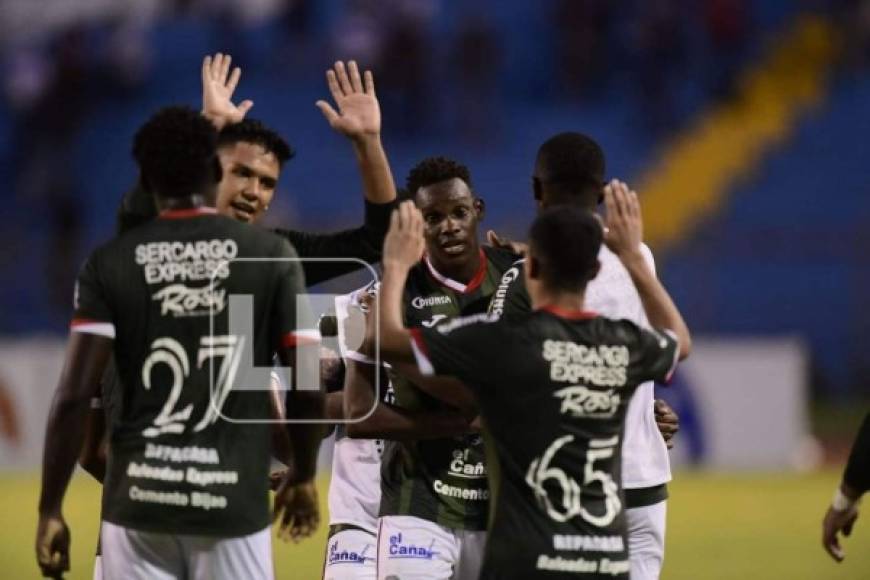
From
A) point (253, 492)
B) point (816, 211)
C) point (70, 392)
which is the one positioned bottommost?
point (253, 492)

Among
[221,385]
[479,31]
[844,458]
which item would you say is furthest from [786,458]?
[221,385]

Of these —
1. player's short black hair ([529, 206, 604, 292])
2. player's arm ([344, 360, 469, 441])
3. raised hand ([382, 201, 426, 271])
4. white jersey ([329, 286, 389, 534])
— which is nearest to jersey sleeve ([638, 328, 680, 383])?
player's short black hair ([529, 206, 604, 292])

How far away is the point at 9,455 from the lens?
18219 millimetres

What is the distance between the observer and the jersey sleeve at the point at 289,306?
5.49m

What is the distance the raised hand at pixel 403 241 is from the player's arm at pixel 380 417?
125 centimetres

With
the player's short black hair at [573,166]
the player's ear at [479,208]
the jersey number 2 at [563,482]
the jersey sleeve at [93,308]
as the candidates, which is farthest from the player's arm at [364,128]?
the jersey number 2 at [563,482]

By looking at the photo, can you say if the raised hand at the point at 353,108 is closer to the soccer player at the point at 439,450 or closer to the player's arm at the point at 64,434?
the soccer player at the point at 439,450

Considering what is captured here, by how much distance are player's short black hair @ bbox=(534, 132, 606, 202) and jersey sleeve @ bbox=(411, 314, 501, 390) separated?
904mm

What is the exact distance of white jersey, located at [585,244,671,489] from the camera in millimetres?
6164

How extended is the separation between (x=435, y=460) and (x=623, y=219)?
1782 mm

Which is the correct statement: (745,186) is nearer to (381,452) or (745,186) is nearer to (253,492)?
(381,452)

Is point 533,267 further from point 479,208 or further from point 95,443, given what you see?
point 95,443

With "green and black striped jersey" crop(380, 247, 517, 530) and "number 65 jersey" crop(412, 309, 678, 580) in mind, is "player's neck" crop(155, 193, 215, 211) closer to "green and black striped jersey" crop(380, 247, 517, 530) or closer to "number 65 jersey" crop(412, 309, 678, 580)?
"number 65 jersey" crop(412, 309, 678, 580)

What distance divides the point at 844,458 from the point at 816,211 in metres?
6.36
